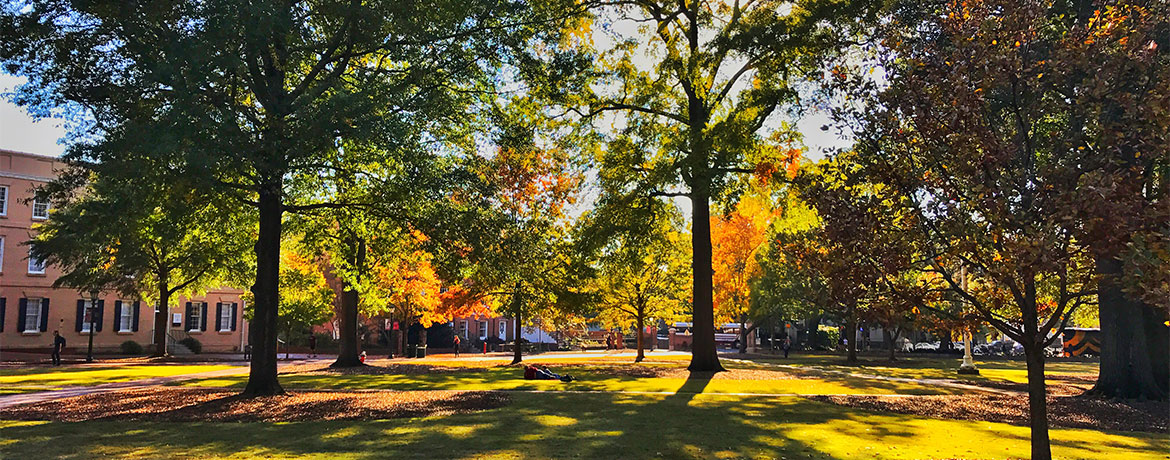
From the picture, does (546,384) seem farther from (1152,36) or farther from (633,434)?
(1152,36)

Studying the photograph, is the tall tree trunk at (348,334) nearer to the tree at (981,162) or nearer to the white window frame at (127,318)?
the tree at (981,162)

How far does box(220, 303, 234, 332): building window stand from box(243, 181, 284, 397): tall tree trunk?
42064 mm

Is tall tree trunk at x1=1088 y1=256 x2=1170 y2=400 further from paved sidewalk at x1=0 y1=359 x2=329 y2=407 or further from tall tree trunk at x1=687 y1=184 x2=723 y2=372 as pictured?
paved sidewalk at x1=0 y1=359 x2=329 y2=407

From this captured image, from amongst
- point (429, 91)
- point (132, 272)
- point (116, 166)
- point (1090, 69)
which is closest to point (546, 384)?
point (429, 91)

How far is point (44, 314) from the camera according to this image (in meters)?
43.9

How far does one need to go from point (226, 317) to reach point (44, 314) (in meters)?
12.5

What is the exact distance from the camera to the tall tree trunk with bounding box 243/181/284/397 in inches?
669

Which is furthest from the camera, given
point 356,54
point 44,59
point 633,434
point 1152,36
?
point 356,54

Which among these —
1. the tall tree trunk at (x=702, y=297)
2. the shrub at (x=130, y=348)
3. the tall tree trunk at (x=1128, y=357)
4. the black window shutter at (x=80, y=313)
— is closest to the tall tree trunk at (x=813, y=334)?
the tall tree trunk at (x=702, y=297)

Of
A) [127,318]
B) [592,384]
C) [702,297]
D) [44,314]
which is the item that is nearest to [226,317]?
[127,318]

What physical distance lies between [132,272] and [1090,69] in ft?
139

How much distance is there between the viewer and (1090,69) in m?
8.36

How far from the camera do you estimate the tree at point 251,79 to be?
529 inches

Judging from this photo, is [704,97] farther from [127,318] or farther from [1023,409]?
[127,318]
